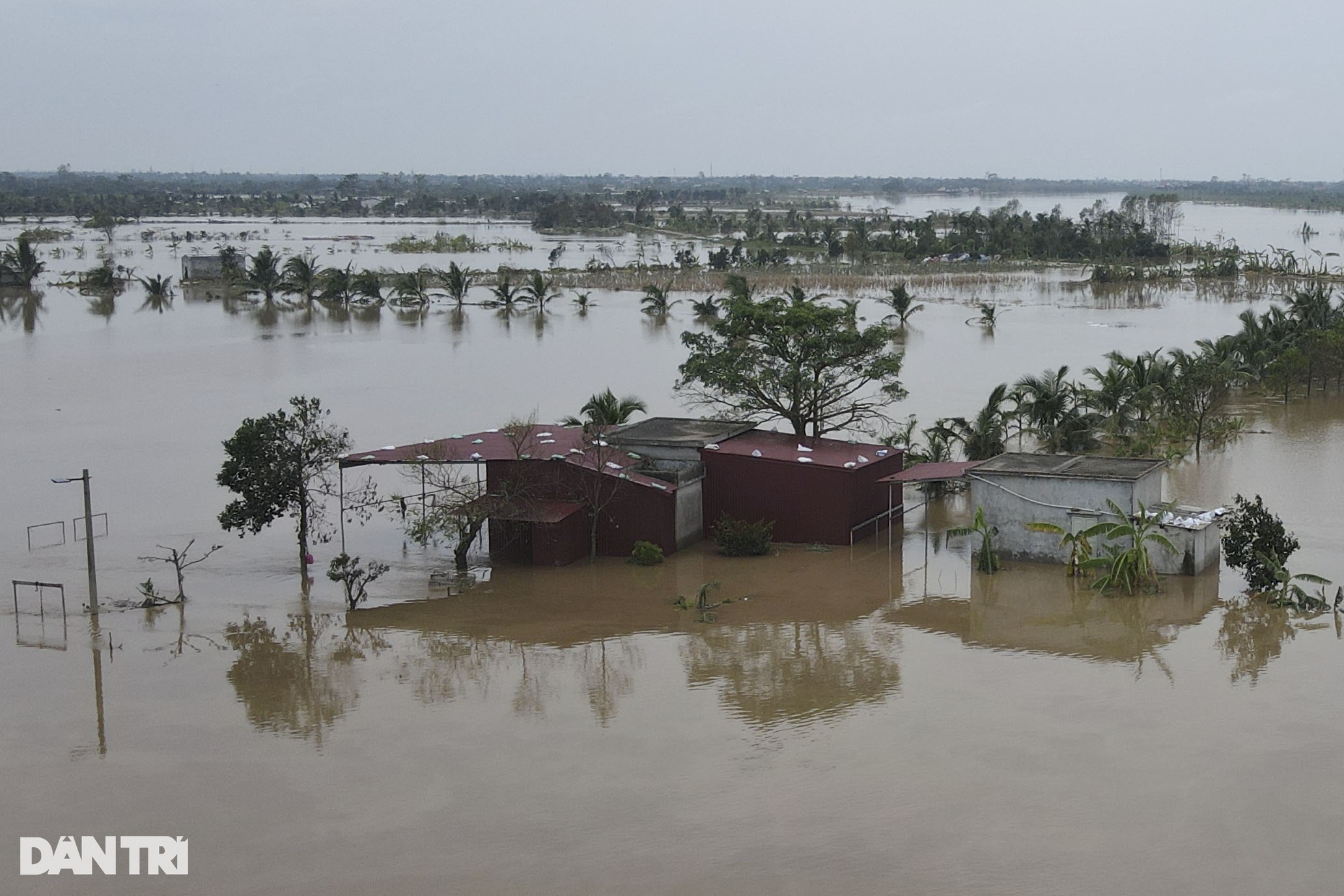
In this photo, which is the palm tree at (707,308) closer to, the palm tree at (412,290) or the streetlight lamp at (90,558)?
the palm tree at (412,290)

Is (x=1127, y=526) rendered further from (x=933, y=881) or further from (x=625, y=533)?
(x=933, y=881)

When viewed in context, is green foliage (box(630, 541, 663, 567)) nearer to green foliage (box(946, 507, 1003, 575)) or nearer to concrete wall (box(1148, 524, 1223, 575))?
green foliage (box(946, 507, 1003, 575))

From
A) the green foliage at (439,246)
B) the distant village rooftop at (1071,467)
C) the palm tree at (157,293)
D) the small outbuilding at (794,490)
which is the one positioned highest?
the green foliage at (439,246)

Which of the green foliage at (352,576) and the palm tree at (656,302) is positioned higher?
the palm tree at (656,302)

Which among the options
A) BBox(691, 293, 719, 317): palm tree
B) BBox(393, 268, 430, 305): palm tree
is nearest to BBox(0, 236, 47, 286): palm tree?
BBox(393, 268, 430, 305): palm tree

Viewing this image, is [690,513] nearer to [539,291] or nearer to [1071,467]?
[1071,467]

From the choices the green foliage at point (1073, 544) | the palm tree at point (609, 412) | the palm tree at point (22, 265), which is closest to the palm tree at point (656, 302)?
the palm tree at point (22, 265)
